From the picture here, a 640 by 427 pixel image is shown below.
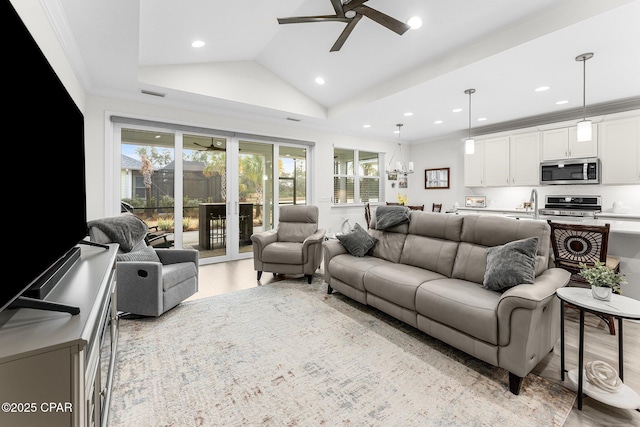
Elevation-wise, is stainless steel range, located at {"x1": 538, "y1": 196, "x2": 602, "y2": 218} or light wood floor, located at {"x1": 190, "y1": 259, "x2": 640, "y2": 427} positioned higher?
stainless steel range, located at {"x1": 538, "y1": 196, "x2": 602, "y2": 218}

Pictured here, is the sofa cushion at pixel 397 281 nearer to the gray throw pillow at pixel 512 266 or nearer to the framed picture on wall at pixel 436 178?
the gray throw pillow at pixel 512 266

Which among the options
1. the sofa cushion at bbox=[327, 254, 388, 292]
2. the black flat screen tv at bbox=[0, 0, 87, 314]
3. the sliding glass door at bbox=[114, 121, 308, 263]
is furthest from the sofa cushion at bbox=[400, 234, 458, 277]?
the sliding glass door at bbox=[114, 121, 308, 263]

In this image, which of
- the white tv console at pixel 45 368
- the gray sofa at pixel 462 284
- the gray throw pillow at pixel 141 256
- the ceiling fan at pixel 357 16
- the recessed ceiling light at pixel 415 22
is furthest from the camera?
the recessed ceiling light at pixel 415 22

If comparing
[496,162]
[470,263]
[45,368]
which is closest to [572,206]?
[496,162]

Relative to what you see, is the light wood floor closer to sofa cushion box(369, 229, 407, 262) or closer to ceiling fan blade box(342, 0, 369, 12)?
sofa cushion box(369, 229, 407, 262)

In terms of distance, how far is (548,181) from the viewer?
5.05m

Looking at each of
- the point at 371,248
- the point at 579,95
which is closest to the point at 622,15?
the point at 579,95

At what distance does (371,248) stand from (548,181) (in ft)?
12.8

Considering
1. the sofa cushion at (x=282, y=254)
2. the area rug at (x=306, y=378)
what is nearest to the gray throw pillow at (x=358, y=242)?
the sofa cushion at (x=282, y=254)

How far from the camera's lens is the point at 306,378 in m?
1.91

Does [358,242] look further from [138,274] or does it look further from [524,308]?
[138,274]

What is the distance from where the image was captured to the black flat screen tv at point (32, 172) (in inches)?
37.7

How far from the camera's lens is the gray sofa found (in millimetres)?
1774

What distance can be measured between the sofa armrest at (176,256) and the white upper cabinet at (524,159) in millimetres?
5737
